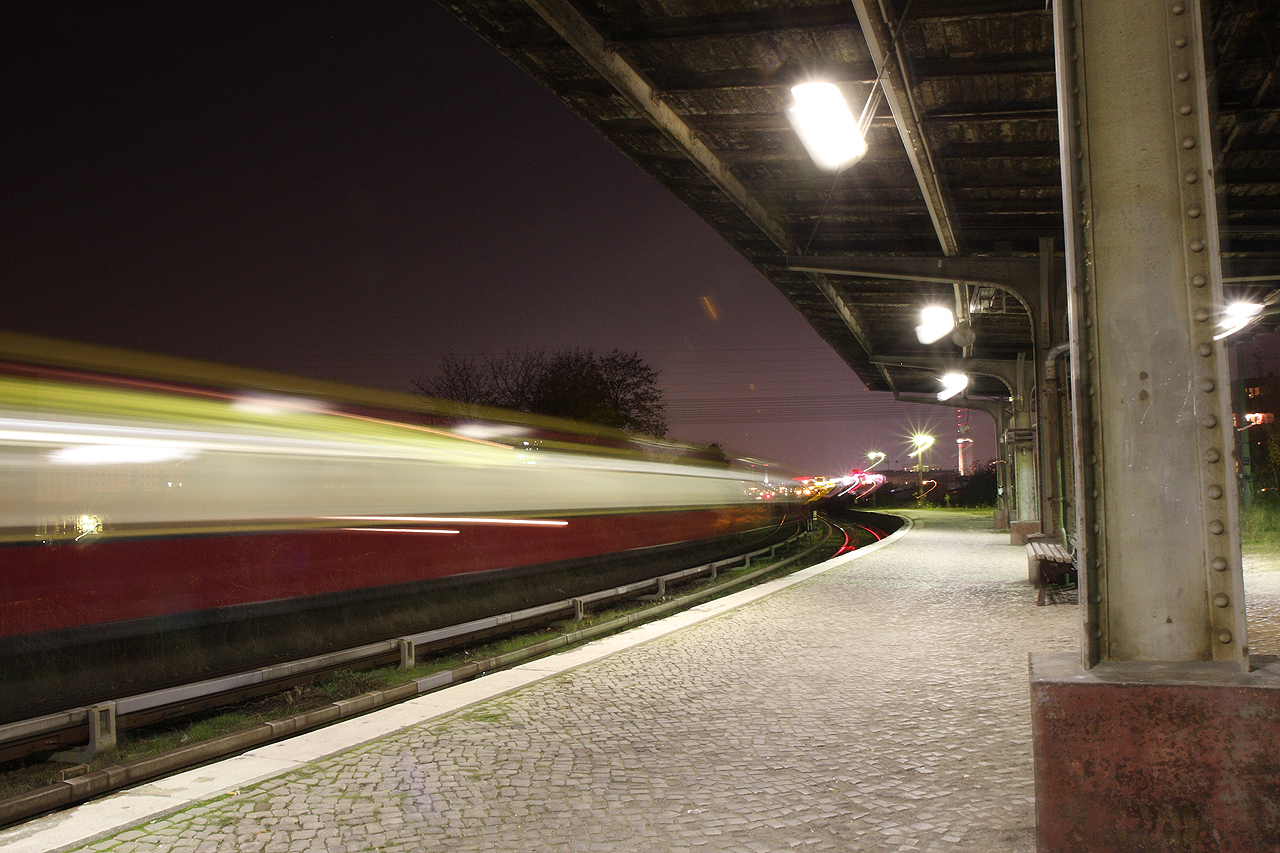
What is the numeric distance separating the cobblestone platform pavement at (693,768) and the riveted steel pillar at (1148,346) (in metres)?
1.17

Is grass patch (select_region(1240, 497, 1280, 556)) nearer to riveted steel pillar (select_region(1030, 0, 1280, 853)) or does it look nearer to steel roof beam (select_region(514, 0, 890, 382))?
steel roof beam (select_region(514, 0, 890, 382))

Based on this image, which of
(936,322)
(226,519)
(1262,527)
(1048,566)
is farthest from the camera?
(1262,527)

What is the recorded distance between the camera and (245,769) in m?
4.60

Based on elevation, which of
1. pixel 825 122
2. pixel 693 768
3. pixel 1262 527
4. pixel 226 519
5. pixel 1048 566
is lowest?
pixel 693 768

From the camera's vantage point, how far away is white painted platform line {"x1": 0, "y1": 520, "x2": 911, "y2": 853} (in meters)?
3.82

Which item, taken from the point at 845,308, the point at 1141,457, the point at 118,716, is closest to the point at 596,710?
the point at 118,716

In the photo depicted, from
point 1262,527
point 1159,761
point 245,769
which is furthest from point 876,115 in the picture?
point 1262,527

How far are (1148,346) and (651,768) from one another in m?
3.14

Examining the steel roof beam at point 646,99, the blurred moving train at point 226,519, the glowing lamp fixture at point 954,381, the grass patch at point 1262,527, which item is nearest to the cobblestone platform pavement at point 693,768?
the blurred moving train at point 226,519

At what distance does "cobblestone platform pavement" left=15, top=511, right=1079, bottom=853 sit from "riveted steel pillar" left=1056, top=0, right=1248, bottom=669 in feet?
3.84

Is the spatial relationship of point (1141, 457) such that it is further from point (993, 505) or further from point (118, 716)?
point (993, 505)

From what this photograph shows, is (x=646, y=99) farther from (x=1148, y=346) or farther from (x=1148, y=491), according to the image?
(x=1148, y=491)

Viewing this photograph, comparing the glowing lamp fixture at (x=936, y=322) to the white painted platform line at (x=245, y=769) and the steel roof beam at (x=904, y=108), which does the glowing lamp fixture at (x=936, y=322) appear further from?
the white painted platform line at (x=245, y=769)

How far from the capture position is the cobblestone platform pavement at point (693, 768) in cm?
375
